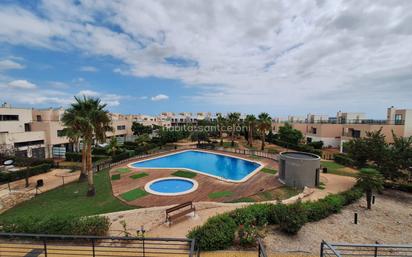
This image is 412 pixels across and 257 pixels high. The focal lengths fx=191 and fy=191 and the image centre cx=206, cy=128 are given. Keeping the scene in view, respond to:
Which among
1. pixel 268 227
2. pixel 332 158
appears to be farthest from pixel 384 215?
pixel 332 158

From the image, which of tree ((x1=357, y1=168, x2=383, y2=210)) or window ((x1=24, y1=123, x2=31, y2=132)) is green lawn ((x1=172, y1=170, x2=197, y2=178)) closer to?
tree ((x1=357, y1=168, x2=383, y2=210))

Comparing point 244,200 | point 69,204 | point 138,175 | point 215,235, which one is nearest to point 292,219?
point 215,235

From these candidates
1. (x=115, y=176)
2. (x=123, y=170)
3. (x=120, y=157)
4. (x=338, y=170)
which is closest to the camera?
(x=115, y=176)

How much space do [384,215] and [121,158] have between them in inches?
1126

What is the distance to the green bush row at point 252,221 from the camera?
8000 mm

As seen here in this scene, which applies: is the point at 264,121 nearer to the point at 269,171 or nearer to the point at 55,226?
the point at 269,171

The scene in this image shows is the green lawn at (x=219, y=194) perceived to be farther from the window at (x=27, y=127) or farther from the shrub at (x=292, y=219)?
the window at (x=27, y=127)

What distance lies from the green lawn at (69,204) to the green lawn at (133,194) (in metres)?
0.65

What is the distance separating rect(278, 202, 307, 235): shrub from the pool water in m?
9.39

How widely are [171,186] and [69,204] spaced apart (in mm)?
7971

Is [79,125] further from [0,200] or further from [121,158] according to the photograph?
[121,158]

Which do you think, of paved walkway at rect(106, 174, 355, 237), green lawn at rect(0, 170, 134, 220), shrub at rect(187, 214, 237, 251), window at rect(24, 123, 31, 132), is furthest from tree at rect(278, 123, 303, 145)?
window at rect(24, 123, 31, 132)

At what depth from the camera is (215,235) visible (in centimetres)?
798

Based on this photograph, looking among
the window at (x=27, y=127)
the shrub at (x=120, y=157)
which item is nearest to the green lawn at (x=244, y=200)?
the shrub at (x=120, y=157)
